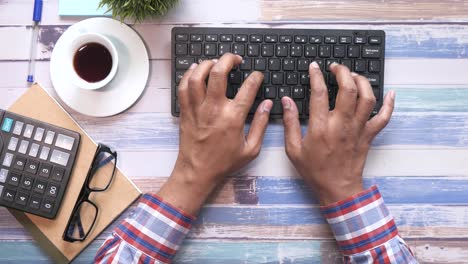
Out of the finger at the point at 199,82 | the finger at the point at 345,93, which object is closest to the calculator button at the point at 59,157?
the finger at the point at 199,82

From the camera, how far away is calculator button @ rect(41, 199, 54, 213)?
2.72ft

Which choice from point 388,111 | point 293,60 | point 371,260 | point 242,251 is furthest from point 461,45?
point 242,251

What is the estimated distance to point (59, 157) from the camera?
838 millimetres

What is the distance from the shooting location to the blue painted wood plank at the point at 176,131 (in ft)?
2.81

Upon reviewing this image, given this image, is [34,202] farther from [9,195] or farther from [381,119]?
[381,119]

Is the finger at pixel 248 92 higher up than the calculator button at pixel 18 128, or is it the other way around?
the finger at pixel 248 92

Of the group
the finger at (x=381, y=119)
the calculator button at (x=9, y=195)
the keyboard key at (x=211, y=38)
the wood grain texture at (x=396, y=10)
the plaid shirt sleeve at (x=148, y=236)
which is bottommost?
the plaid shirt sleeve at (x=148, y=236)

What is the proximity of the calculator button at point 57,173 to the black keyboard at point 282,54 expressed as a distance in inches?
8.5

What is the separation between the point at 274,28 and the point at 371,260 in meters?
0.40

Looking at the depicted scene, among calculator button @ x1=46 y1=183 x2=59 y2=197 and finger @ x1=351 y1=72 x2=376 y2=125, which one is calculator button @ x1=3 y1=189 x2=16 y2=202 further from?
finger @ x1=351 y1=72 x2=376 y2=125

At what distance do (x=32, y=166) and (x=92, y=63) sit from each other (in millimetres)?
193

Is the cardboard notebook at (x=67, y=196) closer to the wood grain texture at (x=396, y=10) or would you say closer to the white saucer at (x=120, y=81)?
the white saucer at (x=120, y=81)

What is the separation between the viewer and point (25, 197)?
83 cm

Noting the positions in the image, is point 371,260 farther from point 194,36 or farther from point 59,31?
point 59,31
